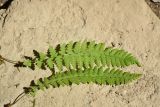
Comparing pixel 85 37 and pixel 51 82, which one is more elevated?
pixel 85 37

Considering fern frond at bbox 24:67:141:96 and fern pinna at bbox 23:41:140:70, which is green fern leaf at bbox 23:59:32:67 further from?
fern frond at bbox 24:67:141:96

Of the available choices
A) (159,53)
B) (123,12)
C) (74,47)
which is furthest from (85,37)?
(159,53)

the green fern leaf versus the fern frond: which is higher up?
the green fern leaf

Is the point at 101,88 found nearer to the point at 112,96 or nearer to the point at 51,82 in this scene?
the point at 112,96

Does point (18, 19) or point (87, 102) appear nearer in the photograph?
point (87, 102)

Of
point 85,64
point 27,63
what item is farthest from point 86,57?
point 27,63

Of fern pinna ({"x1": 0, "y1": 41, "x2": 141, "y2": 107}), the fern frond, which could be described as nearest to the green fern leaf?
fern pinna ({"x1": 0, "y1": 41, "x2": 141, "y2": 107})
